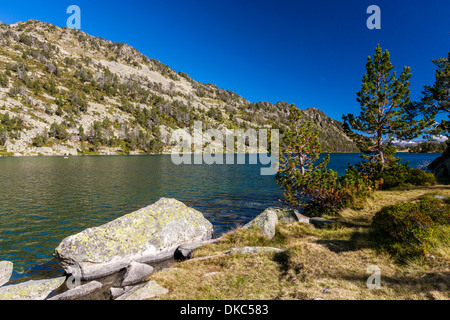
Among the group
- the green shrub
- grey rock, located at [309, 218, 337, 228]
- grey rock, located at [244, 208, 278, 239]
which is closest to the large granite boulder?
grey rock, located at [244, 208, 278, 239]

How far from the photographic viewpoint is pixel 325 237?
1395 centimetres

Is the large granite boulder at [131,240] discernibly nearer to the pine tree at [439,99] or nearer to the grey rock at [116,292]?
the grey rock at [116,292]

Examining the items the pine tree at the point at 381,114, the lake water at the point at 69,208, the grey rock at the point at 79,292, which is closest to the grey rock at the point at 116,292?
the grey rock at the point at 79,292

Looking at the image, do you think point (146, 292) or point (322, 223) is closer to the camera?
point (146, 292)

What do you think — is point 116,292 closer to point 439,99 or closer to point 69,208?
point 69,208

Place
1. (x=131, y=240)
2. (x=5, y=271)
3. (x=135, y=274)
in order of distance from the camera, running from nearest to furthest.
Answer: (x=135, y=274) → (x=5, y=271) → (x=131, y=240)

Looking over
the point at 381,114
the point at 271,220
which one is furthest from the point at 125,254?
the point at 381,114

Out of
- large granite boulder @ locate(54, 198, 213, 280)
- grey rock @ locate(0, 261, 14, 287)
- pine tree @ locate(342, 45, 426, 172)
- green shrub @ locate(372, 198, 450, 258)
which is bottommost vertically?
grey rock @ locate(0, 261, 14, 287)

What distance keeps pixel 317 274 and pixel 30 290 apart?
45.0 ft

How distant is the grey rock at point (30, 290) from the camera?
31.6ft

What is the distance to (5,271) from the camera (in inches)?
487

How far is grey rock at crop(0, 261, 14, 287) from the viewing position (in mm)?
11891

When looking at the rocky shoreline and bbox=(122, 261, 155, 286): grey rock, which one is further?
bbox=(122, 261, 155, 286): grey rock

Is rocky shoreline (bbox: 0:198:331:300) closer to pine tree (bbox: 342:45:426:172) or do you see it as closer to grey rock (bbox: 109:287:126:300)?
grey rock (bbox: 109:287:126:300)
